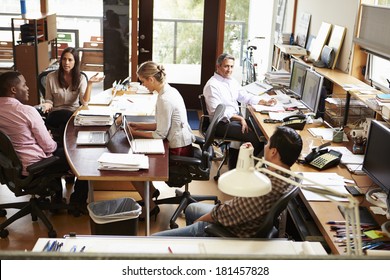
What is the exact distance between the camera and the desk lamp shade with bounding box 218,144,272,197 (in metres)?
1.49

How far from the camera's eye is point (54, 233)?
3895mm

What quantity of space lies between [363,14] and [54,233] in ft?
9.88

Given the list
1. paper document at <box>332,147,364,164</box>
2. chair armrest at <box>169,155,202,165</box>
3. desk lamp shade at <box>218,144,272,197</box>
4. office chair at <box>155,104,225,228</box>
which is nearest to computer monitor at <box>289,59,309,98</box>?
office chair at <box>155,104,225,228</box>

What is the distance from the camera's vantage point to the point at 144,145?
3.72m

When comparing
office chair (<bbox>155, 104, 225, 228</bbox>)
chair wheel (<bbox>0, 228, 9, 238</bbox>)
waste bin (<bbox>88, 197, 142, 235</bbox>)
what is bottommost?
chair wheel (<bbox>0, 228, 9, 238</bbox>)

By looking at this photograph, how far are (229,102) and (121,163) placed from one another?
2.04 m

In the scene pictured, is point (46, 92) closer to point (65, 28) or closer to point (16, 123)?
point (16, 123)

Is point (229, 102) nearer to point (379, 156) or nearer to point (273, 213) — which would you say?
point (379, 156)

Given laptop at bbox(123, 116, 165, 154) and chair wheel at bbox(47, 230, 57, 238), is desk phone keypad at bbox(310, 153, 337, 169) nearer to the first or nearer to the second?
laptop at bbox(123, 116, 165, 154)

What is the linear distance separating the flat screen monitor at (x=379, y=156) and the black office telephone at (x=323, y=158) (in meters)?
0.28

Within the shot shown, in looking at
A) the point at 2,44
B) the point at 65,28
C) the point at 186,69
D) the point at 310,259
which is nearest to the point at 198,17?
the point at 186,69

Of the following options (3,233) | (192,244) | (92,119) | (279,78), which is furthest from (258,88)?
(192,244)

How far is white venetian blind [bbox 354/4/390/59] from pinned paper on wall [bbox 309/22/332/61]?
84 centimetres

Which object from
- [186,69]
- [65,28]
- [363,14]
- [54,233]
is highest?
[363,14]
